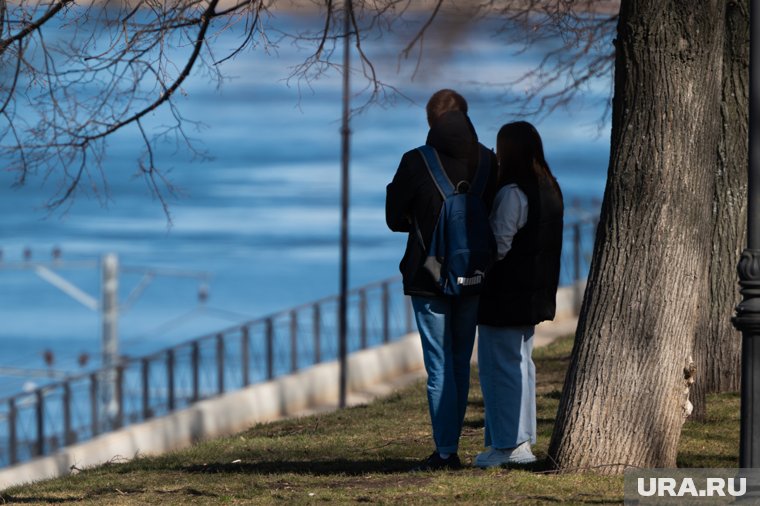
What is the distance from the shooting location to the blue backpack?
5.96 m

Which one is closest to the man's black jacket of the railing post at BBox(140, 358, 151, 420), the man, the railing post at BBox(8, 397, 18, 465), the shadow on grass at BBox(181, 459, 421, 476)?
the man

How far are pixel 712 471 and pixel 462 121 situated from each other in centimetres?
219

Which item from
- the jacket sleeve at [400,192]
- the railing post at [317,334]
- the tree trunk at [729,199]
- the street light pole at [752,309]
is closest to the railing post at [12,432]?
the railing post at [317,334]

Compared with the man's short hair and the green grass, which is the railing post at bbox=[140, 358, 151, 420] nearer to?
the green grass

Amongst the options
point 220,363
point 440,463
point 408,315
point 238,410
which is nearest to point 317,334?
point 220,363

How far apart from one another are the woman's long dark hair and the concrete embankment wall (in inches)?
329

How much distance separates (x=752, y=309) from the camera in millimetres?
5227

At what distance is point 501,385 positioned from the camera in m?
6.30

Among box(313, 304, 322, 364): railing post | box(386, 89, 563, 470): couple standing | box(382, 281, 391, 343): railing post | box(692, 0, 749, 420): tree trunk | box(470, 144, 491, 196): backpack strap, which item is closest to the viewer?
box(386, 89, 563, 470): couple standing

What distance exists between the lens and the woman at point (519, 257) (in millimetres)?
6102

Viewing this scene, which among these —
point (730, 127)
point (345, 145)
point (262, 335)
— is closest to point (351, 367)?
point (262, 335)

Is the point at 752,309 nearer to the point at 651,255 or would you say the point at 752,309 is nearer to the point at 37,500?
the point at 651,255

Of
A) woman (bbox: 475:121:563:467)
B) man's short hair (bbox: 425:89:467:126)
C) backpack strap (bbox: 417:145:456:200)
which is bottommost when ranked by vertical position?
woman (bbox: 475:121:563:467)

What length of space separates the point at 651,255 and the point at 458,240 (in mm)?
973
